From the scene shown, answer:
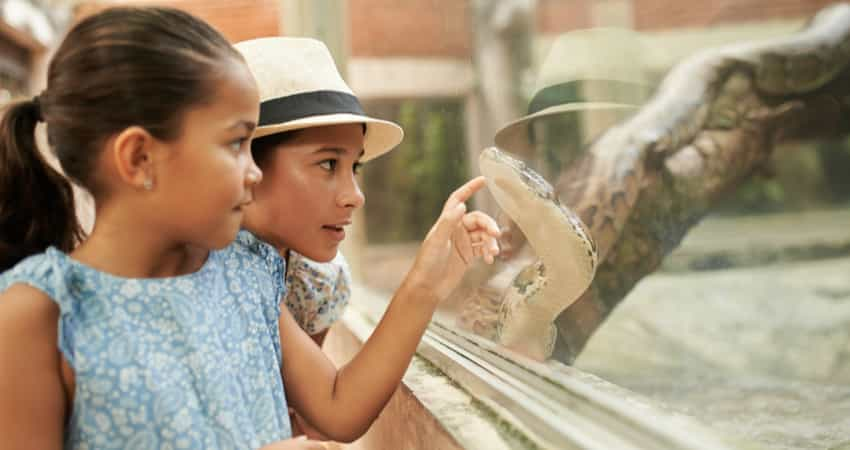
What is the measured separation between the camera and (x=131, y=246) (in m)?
0.70

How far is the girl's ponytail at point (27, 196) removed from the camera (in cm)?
74

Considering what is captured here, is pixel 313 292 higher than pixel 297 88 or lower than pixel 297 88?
lower

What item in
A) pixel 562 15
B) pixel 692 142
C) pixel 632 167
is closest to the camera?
pixel 562 15

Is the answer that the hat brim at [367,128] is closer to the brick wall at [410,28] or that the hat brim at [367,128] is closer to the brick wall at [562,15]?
the brick wall at [410,28]

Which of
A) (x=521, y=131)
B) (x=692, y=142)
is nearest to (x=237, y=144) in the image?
(x=521, y=131)

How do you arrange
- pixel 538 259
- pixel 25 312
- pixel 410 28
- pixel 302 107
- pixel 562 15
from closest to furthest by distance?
pixel 25 312 → pixel 302 107 → pixel 538 259 → pixel 562 15 → pixel 410 28

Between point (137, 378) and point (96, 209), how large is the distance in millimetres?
169

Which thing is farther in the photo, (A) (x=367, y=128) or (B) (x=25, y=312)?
(A) (x=367, y=128)

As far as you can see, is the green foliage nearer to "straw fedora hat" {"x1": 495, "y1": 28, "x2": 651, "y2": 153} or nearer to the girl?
"straw fedora hat" {"x1": 495, "y1": 28, "x2": 651, "y2": 153}

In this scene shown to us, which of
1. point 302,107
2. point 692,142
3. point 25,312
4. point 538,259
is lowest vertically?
point 692,142

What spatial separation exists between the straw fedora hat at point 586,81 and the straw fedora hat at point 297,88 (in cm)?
22

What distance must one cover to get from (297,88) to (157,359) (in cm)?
41

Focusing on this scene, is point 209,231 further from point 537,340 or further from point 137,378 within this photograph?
point 537,340

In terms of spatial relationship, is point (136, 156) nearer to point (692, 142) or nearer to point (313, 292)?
point (313, 292)
